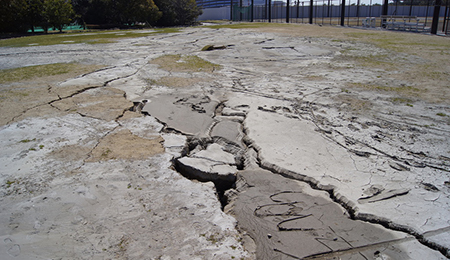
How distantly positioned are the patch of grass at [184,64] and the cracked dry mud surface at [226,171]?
202cm

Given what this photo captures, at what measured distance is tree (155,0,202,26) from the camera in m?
35.3

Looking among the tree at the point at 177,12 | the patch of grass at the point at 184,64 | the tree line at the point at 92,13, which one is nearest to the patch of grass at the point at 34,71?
the patch of grass at the point at 184,64

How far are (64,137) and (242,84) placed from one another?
13.6ft

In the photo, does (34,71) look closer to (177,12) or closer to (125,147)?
(125,147)

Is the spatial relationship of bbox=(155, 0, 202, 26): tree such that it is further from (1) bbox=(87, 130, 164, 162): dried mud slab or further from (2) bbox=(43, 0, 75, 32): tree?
(1) bbox=(87, 130, 164, 162): dried mud slab

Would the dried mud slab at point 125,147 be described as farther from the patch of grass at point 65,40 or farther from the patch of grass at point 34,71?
the patch of grass at point 65,40

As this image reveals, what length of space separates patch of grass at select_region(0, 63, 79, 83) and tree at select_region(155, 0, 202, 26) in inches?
1079

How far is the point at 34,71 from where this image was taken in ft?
29.5

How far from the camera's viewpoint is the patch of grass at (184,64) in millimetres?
9062

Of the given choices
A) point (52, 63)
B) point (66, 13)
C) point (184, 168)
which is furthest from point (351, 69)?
point (66, 13)

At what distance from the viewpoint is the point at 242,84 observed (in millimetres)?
7281

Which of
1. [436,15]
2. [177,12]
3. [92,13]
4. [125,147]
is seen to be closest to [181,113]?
[125,147]

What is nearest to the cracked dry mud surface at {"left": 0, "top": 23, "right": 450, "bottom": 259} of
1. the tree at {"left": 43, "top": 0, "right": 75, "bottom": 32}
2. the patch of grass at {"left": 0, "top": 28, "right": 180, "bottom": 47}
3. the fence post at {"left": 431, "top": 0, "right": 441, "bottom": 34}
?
the patch of grass at {"left": 0, "top": 28, "right": 180, "bottom": 47}

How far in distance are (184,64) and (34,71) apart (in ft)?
14.0
